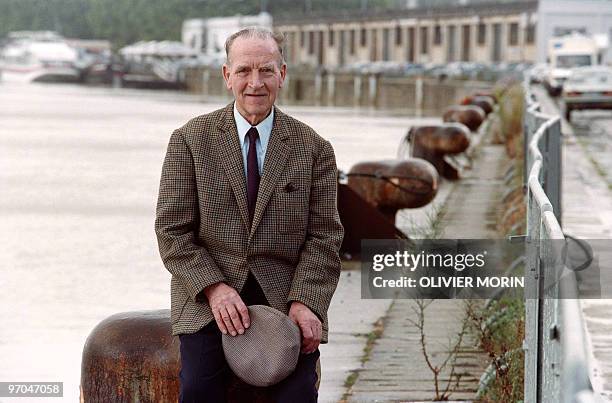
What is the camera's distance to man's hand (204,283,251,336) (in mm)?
4117

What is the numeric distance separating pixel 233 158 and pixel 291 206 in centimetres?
23

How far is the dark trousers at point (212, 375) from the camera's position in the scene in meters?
4.18

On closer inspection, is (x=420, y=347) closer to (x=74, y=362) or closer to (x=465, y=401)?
(x=465, y=401)

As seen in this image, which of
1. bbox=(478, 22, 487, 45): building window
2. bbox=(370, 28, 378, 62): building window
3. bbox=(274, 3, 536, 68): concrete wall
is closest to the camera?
bbox=(274, 3, 536, 68): concrete wall

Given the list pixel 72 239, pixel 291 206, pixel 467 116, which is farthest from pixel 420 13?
pixel 291 206

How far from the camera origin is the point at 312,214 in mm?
4359

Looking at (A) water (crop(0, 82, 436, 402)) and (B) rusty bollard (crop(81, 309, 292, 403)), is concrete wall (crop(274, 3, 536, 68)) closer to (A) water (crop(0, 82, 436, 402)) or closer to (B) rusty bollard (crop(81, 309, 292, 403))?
(A) water (crop(0, 82, 436, 402))

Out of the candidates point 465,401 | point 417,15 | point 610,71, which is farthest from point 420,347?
point 417,15

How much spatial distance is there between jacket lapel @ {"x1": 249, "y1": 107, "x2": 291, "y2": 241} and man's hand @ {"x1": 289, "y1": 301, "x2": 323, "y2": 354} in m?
0.27

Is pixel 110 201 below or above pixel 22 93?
above

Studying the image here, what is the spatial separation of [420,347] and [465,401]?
1761mm

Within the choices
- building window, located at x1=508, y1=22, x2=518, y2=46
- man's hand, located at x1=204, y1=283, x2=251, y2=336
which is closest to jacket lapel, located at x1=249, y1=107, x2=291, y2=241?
man's hand, located at x1=204, y1=283, x2=251, y2=336

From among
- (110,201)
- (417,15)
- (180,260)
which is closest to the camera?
(180,260)

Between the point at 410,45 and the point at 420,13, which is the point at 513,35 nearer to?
the point at 420,13
